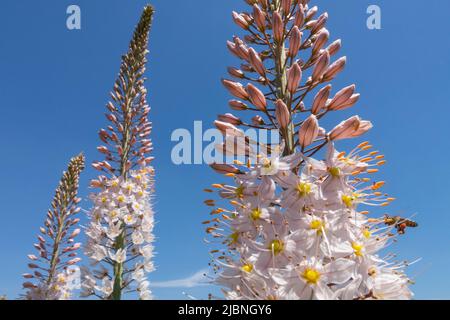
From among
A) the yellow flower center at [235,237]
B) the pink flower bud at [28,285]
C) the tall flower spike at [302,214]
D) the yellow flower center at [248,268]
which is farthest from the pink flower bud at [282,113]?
the pink flower bud at [28,285]

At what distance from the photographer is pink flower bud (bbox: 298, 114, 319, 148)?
3252mm

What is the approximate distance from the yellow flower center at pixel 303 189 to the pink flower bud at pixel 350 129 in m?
0.80

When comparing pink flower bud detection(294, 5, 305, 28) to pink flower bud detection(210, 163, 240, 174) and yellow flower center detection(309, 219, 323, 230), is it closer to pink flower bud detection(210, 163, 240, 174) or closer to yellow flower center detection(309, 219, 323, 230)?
pink flower bud detection(210, 163, 240, 174)

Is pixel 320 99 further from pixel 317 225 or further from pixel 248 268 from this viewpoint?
pixel 248 268

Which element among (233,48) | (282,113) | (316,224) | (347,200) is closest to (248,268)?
(316,224)

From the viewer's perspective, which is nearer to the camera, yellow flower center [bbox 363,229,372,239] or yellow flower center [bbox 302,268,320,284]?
yellow flower center [bbox 302,268,320,284]

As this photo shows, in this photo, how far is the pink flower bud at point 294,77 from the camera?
3.67 meters

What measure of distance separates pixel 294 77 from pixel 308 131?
0.77 m

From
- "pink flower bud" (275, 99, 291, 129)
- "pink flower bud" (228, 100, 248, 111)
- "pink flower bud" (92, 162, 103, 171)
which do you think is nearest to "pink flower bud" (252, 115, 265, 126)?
"pink flower bud" (228, 100, 248, 111)

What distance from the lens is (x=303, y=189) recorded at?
9.82 ft

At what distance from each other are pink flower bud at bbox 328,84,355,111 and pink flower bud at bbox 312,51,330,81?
0.35 metres

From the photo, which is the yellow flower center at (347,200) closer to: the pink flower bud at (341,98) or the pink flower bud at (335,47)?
the pink flower bud at (341,98)
